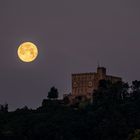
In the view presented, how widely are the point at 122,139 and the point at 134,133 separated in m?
5.56

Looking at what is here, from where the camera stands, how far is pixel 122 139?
654 feet

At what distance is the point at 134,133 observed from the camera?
194 meters
